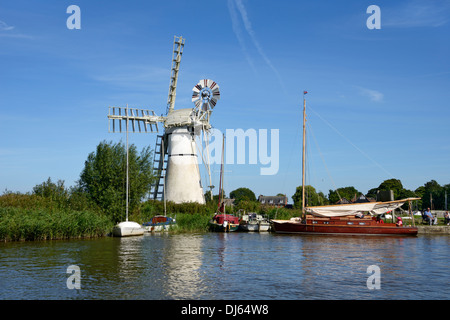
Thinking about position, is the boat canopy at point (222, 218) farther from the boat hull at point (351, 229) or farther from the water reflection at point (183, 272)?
the water reflection at point (183, 272)

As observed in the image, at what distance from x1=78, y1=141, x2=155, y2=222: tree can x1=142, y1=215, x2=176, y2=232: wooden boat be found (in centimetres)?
268

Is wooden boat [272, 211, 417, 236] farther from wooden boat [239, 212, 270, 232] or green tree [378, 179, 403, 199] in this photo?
green tree [378, 179, 403, 199]

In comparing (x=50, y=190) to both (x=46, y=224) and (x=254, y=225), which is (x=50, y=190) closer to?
(x=46, y=224)

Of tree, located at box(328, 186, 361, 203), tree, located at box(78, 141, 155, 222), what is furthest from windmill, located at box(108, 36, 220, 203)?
tree, located at box(328, 186, 361, 203)

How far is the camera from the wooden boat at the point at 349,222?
46656mm

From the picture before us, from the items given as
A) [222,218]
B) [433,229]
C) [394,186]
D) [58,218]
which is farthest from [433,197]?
[58,218]

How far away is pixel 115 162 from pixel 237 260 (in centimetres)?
2982

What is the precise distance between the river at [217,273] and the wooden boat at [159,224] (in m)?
16.8

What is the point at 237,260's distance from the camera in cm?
2639

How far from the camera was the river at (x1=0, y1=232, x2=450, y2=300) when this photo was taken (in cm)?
1670

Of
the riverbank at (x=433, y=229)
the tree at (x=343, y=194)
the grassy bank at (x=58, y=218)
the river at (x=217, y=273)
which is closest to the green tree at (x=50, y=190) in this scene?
the grassy bank at (x=58, y=218)

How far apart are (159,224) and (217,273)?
30092 mm
